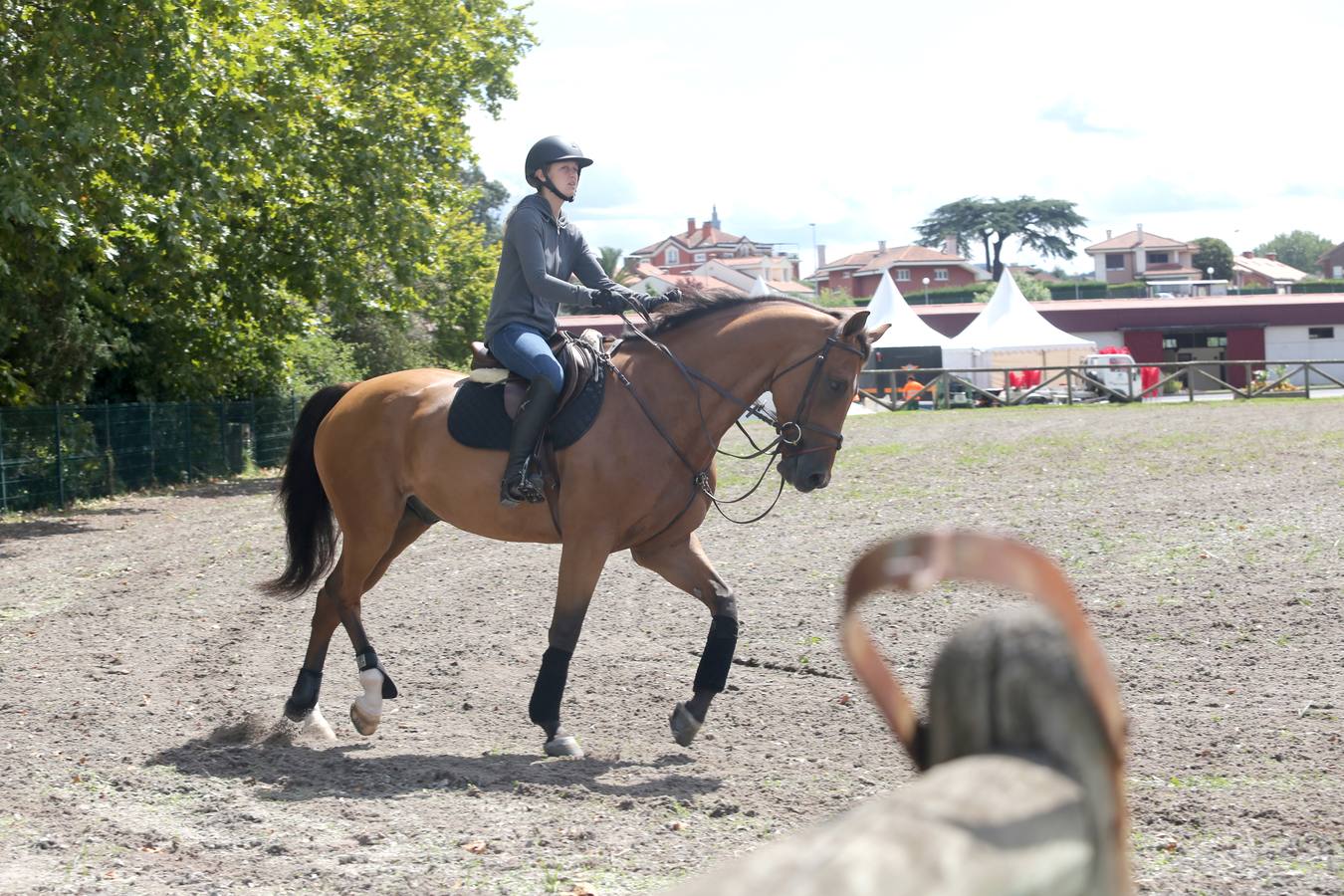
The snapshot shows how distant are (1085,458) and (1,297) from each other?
655 inches

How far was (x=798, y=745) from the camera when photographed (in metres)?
6.72

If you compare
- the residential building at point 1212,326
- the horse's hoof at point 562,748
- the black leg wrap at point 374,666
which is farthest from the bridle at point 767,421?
the residential building at point 1212,326

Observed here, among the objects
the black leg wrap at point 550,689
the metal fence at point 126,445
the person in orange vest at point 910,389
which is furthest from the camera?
the person in orange vest at point 910,389

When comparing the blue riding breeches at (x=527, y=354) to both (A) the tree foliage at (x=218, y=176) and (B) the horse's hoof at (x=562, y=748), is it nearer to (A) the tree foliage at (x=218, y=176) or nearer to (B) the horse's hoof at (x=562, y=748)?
(B) the horse's hoof at (x=562, y=748)

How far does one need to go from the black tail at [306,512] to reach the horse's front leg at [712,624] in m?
2.06

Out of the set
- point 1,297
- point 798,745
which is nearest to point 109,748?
point 798,745

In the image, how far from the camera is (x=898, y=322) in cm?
4947

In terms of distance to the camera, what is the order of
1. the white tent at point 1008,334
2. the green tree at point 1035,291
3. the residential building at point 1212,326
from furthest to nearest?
the green tree at point 1035,291 < the residential building at point 1212,326 < the white tent at point 1008,334

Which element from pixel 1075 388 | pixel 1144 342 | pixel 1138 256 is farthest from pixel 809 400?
pixel 1138 256

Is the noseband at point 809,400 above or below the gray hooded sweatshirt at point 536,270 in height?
below

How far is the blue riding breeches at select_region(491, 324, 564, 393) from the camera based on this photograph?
694 centimetres

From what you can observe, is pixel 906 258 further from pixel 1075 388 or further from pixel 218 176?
pixel 218 176

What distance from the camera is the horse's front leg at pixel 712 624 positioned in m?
6.78

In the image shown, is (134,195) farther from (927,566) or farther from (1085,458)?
(927,566)
